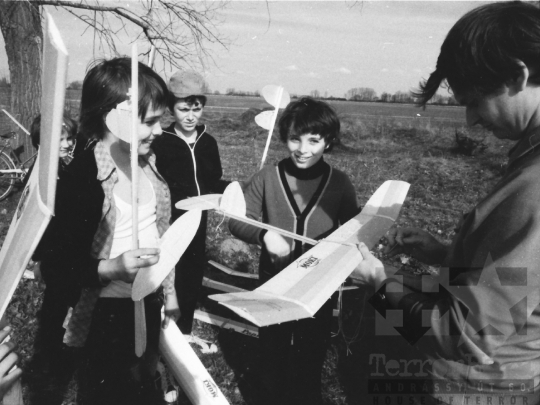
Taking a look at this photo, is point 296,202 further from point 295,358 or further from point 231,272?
point 231,272

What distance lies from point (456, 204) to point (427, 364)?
7.14 metres

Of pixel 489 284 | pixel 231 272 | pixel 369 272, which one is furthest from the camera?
pixel 231 272

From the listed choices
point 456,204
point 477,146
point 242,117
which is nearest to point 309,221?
point 456,204

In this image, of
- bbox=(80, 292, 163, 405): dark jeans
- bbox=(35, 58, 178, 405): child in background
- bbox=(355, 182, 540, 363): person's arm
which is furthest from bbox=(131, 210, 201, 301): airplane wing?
bbox=(355, 182, 540, 363): person's arm

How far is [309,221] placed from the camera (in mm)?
2607

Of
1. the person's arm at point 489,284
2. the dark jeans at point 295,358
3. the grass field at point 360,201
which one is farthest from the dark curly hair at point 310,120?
the person's arm at point 489,284

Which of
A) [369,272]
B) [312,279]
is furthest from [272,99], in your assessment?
[369,272]

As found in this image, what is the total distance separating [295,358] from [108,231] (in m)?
1.49

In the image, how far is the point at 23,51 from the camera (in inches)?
245

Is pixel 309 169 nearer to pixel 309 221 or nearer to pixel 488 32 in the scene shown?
pixel 309 221

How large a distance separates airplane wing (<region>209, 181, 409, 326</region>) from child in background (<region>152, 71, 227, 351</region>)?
1.60 metres

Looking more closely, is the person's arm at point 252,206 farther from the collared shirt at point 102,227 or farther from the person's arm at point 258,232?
the collared shirt at point 102,227

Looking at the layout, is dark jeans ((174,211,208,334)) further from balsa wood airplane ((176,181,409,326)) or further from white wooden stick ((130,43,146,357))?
white wooden stick ((130,43,146,357))

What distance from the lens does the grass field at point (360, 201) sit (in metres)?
3.23
